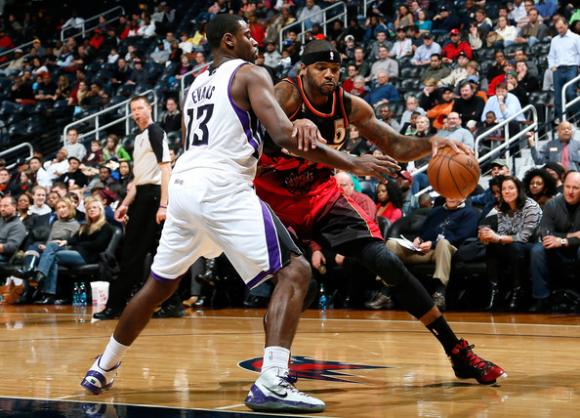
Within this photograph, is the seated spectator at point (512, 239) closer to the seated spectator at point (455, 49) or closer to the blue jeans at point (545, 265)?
the blue jeans at point (545, 265)

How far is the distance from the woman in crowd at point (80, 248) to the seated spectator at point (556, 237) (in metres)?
5.08

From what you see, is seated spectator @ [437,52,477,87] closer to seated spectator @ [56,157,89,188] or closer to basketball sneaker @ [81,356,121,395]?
seated spectator @ [56,157,89,188]

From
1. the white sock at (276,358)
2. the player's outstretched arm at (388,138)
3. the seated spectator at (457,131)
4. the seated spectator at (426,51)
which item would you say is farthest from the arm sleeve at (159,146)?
the seated spectator at (426,51)

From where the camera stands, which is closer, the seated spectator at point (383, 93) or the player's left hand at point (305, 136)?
the player's left hand at point (305, 136)

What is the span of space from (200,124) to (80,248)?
7.51 metres

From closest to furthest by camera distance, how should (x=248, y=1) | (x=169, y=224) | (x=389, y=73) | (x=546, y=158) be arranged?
1. (x=169, y=224)
2. (x=546, y=158)
3. (x=389, y=73)
4. (x=248, y=1)

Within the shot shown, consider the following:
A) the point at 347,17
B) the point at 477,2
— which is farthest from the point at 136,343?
the point at 347,17

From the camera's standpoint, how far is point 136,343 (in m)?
6.27

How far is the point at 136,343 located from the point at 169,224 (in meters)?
2.51

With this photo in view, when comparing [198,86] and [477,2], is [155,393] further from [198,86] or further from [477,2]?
[477,2]

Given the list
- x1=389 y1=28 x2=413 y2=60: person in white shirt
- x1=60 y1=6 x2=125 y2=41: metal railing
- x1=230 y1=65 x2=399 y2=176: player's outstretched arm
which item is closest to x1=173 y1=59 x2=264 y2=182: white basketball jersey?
x1=230 y1=65 x2=399 y2=176: player's outstretched arm

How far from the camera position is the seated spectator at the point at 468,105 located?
41.0ft

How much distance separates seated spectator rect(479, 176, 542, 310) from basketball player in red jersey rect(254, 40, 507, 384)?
14.0 ft

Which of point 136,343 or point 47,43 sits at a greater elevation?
point 47,43
